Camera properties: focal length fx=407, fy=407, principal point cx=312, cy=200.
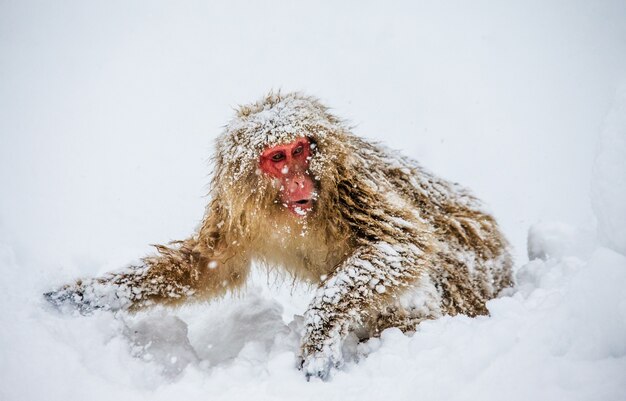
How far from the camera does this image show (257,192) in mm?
2348

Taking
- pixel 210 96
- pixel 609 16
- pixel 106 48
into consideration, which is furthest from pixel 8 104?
pixel 609 16

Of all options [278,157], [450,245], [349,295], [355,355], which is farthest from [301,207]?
[450,245]

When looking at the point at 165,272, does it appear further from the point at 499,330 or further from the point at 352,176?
the point at 499,330

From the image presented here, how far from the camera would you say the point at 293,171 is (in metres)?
2.26

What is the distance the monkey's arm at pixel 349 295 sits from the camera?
1.88 m

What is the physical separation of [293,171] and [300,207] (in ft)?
0.70

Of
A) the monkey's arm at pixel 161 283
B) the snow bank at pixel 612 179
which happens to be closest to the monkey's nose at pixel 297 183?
the monkey's arm at pixel 161 283

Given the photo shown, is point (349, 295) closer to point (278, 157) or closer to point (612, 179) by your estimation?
point (278, 157)

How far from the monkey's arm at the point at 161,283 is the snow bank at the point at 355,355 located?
0.11 metres

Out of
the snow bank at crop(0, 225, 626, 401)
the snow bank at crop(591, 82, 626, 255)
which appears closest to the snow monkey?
the snow bank at crop(0, 225, 626, 401)

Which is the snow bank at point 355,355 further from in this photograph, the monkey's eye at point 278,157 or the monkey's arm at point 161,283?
the monkey's eye at point 278,157

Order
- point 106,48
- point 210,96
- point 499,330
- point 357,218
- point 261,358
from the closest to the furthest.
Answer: point 499,330, point 261,358, point 357,218, point 210,96, point 106,48

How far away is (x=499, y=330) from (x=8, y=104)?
32.0 feet

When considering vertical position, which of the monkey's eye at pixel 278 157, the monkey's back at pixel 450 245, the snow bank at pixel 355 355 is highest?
the monkey's eye at pixel 278 157
